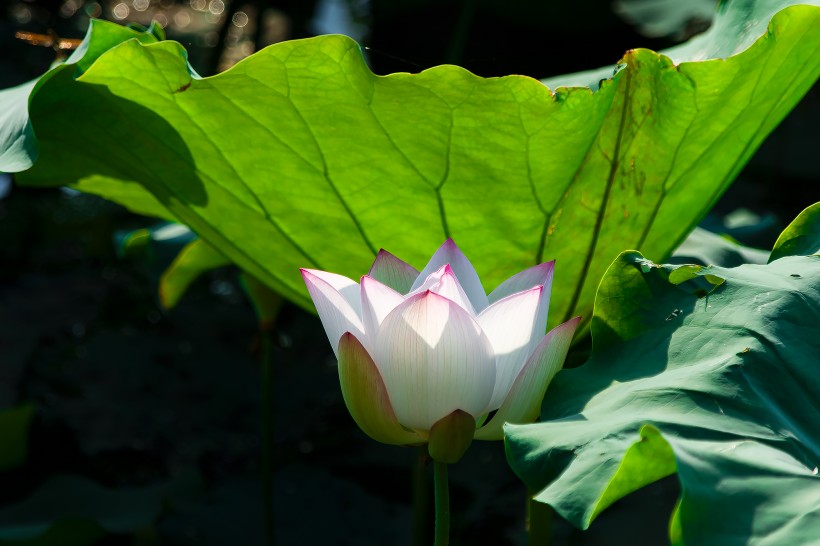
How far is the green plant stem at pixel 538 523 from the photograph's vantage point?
87 cm

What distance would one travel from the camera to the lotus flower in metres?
0.63

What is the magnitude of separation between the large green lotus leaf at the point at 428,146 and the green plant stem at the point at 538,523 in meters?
0.22

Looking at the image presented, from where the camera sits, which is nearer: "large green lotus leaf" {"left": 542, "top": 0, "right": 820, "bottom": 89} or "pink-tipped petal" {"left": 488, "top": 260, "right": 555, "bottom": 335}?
"pink-tipped petal" {"left": 488, "top": 260, "right": 555, "bottom": 335}

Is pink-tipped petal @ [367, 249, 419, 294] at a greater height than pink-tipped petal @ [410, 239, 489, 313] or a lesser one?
lesser

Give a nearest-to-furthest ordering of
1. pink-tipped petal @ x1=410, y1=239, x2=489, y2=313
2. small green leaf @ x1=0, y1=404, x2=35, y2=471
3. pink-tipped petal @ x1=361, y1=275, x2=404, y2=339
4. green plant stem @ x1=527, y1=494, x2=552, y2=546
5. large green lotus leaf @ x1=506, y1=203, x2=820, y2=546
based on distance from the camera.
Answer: large green lotus leaf @ x1=506, y1=203, x2=820, y2=546
pink-tipped petal @ x1=361, y1=275, x2=404, y2=339
pink-tipped petal @ x1=410, y1=239, x2=489, y2=313
green plant stem @ x1=527, y1=494, x2=552, y2=546
small green leaf @ x1=0, y1=404, x2=35, y2=471

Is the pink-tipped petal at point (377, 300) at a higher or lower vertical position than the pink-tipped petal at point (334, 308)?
higher

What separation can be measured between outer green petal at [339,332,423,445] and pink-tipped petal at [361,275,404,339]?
0.03 meters

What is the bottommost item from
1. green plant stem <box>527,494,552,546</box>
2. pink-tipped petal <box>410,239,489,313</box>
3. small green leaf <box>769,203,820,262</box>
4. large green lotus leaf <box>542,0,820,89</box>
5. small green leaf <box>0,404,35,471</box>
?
small green leaf <box>0,404,35,471</box>

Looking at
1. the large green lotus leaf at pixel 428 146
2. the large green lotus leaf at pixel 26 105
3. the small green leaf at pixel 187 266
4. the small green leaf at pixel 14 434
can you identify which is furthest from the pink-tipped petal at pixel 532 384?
the small green leaf at pixel 14 434

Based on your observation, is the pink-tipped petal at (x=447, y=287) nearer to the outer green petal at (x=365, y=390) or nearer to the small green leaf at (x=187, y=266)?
the outer green petal at (x=365, y=390)

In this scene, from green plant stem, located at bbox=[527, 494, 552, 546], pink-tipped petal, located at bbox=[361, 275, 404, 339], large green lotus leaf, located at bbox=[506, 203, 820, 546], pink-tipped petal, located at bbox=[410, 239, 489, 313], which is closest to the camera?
large green lotus leaf, located at bbox=[506, 203, 820, 546]

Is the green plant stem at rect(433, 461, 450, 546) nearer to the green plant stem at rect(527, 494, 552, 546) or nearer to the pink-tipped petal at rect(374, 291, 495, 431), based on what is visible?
the pink-tipped petal at rect(374, 291, 495, 431)

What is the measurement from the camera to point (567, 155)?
34.0 inches

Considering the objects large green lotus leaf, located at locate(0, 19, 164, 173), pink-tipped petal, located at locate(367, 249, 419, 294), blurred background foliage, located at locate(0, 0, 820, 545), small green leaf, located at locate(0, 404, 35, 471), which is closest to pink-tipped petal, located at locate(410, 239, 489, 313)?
pink-tipped petal, located at locate(367, 249, 419, 294)
